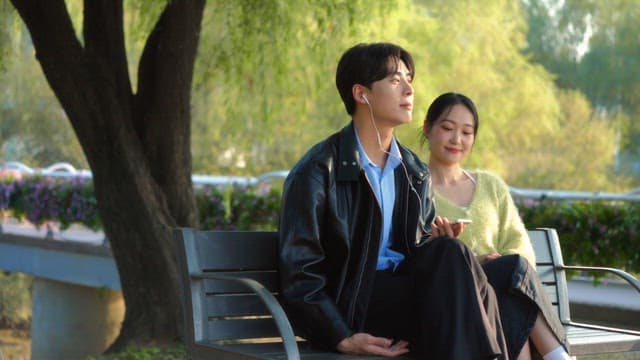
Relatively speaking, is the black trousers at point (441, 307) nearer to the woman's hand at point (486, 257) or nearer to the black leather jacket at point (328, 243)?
the black leather jacket at point (328, 243)

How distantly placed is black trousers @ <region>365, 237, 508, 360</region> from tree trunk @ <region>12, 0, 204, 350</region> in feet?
13.0

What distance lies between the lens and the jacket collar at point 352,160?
430 centimetres

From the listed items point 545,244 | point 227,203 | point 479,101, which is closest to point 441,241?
point 545,244

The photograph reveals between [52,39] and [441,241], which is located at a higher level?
[52,39]

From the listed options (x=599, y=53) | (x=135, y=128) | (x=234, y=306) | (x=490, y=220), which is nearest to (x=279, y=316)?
(x=234, y=306)

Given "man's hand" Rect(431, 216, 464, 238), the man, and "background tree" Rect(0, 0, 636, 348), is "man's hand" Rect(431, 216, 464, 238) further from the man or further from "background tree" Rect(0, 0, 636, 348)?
"background tree" Rect(0, 0, 636, 348)

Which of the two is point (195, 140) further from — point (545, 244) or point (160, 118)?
point (545, 244)

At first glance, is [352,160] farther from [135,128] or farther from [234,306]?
[135,128]

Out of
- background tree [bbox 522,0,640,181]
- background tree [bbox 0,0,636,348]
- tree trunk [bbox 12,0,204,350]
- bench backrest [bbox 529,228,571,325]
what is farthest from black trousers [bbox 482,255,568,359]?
background tree [bbox 522,0,640,181]

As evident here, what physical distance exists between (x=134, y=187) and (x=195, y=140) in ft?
81.1

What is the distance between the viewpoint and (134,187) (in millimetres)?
7941

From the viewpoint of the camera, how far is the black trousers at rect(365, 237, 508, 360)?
3.95 meters

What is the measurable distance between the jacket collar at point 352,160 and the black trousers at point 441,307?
1.17 ft

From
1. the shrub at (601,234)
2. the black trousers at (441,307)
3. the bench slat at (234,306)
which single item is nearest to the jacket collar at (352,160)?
the black trousers at (441,307)
